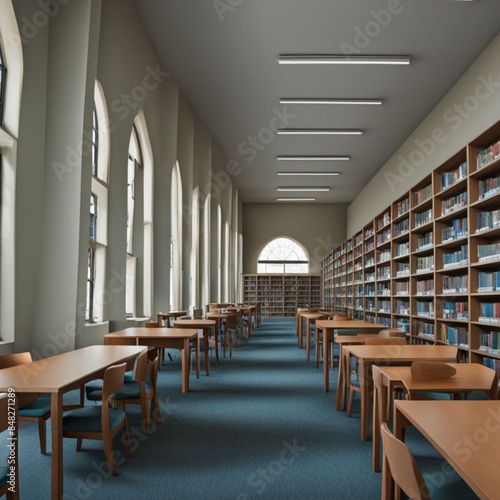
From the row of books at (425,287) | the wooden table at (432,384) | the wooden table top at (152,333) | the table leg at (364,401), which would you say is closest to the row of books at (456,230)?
the row of books at (425,287)

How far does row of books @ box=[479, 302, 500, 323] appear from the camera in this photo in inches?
206

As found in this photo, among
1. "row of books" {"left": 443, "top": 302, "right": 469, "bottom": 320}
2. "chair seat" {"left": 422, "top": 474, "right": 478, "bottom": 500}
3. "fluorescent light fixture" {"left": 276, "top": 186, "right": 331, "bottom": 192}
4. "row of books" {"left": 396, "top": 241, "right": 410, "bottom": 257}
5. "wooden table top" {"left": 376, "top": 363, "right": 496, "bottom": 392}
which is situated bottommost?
"chair seat" {"left": 422, "top": 474, "right": 478, "bottom": 500}

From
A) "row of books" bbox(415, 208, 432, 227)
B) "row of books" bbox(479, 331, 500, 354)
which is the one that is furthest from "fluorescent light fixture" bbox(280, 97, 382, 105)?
"row of books" bbox(479, 331, 500, 354)

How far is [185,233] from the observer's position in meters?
11.1

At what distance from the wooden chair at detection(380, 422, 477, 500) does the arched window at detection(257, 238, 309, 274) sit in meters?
19.5

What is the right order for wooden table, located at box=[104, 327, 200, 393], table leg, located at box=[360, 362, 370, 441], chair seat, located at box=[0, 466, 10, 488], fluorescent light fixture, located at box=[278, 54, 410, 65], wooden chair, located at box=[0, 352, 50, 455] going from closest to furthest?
chair seat, located at box=[0, 466, 10, 488], wooden chair, located at box=[0, 352, 50, 455], table leg, located at box=[360, 362, 370, 441], wooden table, located at box=[104, 327, 200, 393], fluorescent light fixture, located at box=[278, 54, 410, 65]

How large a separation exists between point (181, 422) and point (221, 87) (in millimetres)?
6835

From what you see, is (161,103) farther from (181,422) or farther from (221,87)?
(181,422)

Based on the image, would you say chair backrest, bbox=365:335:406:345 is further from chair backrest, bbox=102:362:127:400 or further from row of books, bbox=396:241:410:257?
row of books, bbox=396:241:410:257

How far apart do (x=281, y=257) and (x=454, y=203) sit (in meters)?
15.4

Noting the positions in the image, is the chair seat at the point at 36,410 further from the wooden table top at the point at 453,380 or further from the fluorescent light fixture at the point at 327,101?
the fluorescent light fixture at the point at 327,101

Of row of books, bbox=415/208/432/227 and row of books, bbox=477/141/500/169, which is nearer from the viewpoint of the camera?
row of books, bbox=477/141/500/169

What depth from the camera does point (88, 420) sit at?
3016 millimetres

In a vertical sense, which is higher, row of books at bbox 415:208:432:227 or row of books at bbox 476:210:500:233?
row of books at bbox 415:208:432:227
